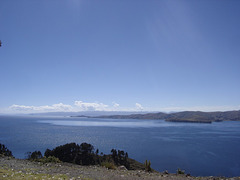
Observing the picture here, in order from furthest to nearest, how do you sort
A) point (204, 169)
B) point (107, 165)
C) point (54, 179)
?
point (204, 169) < point (107, 165) < point (54, 179)

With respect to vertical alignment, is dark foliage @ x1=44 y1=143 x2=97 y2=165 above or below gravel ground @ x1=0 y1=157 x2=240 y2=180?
below

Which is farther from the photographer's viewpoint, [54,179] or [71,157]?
[71,157]

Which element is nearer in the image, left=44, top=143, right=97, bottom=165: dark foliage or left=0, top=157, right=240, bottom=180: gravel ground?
left=0, top=157, right=240, bottom=180: gravel ground

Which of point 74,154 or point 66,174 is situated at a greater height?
point 66,174

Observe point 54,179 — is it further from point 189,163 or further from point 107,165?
point 189,163

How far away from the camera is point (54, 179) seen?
335 inches

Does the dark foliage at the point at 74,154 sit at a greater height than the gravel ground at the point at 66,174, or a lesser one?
lesser

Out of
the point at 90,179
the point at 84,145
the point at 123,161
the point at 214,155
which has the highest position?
the point at 90,179

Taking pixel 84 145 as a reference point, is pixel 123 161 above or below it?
below

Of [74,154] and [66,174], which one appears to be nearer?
[66,174]

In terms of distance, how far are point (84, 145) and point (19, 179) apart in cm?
1745

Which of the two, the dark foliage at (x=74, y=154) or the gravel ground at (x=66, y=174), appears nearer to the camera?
the gravel ground at (x=66, y=174)

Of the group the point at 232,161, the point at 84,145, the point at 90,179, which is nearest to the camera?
the point at 90,179

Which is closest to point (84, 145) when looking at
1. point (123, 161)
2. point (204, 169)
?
point (123, 161)
